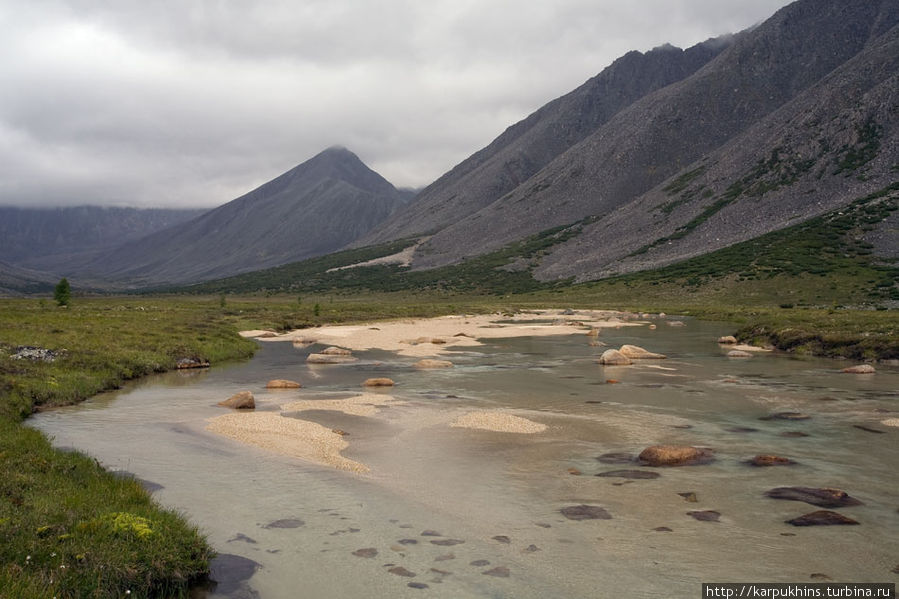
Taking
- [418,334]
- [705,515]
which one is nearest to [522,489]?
→ [705,515]

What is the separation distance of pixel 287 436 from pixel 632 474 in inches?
485

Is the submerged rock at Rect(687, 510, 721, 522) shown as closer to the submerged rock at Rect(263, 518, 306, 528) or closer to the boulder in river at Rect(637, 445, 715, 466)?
the boulder in river at Rect(637, 445, 715, 466)

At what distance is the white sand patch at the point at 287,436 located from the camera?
1958 cm

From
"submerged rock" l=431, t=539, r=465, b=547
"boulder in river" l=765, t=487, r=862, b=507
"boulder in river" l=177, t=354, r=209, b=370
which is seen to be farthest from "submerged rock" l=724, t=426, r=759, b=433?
"boulder in river" l=177, t=354, r=209, b=370

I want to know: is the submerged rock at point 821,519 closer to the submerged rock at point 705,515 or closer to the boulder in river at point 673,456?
the submerged rock at point 705,515

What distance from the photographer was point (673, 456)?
61.3 ft

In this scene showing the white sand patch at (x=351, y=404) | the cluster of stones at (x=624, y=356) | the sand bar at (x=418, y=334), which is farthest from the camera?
the sand bar at (x=418, y=334)

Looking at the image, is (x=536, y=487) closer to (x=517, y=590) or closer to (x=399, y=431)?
(x=517, y=590)

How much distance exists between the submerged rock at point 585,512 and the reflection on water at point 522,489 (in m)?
0.18

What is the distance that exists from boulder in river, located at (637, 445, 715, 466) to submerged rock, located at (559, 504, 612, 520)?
452 centimetres

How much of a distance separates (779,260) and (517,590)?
14641 centimetres

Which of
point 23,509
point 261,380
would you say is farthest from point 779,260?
point 23,509

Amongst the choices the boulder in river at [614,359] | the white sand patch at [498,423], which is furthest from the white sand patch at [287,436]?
the boulder in river at [614,359]

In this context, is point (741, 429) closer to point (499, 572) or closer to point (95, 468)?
point (499, 572)
